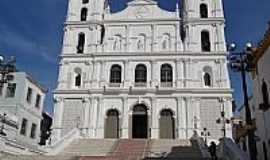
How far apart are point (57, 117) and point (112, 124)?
198 inches

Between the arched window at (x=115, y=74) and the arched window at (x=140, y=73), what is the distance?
1.66 meters

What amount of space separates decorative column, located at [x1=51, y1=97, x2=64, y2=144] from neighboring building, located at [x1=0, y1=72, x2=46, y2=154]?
2.29 meters

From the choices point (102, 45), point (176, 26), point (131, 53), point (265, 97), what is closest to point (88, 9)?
point (102, 45)

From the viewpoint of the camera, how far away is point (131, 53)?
32188 millimetres

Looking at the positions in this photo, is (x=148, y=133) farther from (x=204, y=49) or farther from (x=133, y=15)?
(x=133, y=15)

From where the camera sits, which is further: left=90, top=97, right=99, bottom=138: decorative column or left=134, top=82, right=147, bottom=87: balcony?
left=134, top=82, right=147, bottom=87: balcony

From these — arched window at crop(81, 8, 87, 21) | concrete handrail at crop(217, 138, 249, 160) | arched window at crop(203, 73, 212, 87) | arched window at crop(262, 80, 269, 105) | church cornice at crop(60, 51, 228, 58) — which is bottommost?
concrete handrail at crop(217, 138, 249, 160)

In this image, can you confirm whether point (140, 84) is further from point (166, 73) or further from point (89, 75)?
point (89, 75)

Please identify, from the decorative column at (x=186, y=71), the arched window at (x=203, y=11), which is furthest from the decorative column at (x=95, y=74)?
the arched window at (x=203, y=11)

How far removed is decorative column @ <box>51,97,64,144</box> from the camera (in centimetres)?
2959

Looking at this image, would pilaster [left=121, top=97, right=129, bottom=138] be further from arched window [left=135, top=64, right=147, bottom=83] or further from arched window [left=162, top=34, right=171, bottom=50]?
arched window [left=162, top=34, right=171, bottom=50]

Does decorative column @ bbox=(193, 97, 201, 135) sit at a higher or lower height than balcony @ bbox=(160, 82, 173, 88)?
lower

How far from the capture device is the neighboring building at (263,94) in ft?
61.0

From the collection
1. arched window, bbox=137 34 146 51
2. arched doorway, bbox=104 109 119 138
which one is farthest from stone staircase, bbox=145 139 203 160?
arched window, bbox=137 34 146 51
